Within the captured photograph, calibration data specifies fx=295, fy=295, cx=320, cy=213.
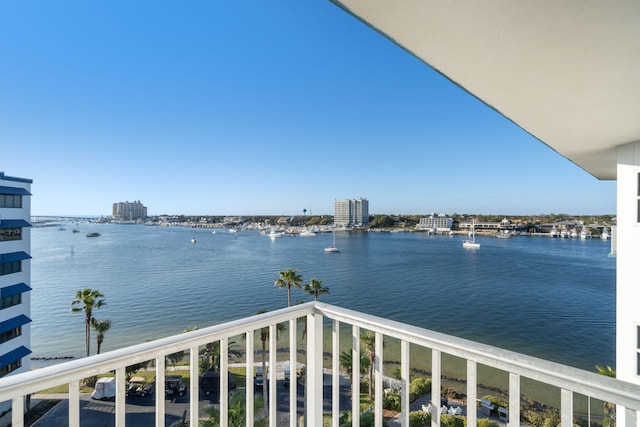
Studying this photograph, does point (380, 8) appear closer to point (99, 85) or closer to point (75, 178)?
point (99, 85)

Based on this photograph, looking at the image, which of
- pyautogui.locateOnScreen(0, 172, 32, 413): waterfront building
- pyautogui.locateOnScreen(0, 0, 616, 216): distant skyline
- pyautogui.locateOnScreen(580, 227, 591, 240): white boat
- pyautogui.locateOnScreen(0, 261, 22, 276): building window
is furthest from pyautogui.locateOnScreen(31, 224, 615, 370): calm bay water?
pyautogui.locateOnScreen(580, 227, 591, 240): white boat

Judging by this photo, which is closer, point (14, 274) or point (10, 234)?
point (10, 234)

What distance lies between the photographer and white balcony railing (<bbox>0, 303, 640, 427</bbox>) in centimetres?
A: 78

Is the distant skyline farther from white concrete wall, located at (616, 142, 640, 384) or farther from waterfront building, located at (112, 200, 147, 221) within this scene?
waterfront building, located at (112, 200, 147, 221)

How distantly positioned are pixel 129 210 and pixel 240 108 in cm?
6738

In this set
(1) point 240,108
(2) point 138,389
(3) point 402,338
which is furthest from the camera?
(1) point 240,108

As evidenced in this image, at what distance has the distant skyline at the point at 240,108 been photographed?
378 inches

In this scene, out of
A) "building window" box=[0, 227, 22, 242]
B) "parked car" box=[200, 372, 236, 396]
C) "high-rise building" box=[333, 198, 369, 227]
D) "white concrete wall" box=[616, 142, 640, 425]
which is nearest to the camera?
"white concrete wall" box=[616, 142, 640, 425]

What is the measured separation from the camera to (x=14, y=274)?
42.1 ft

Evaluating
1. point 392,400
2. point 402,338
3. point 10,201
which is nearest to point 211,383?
point 392,400

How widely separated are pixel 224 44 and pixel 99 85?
9.96m

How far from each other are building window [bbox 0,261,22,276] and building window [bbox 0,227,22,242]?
1036 millimetres

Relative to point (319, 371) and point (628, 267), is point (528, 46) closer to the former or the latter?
point (319, 371)

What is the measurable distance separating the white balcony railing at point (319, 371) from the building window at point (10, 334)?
1736cm
